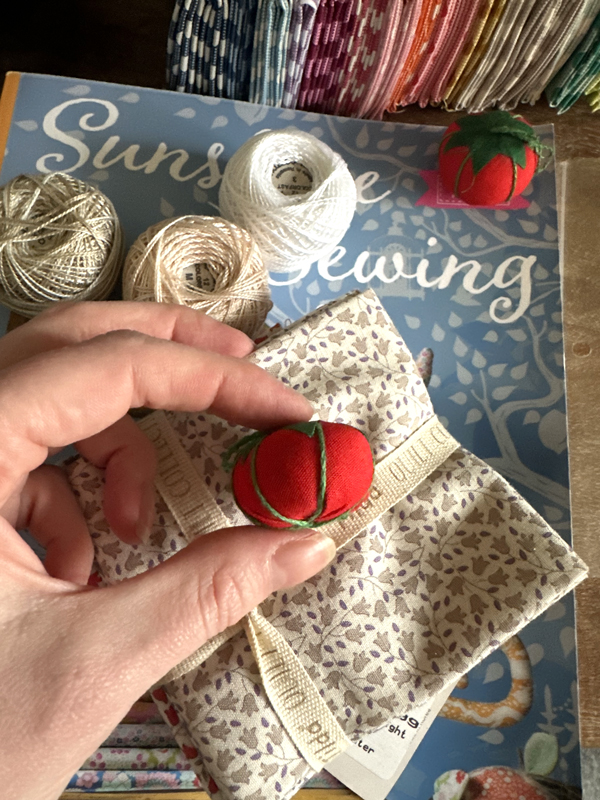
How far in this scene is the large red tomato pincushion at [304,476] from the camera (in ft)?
1.32

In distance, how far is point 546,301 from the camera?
79 cm

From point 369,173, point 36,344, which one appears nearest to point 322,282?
point 369,173

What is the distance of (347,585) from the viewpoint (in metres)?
0.51

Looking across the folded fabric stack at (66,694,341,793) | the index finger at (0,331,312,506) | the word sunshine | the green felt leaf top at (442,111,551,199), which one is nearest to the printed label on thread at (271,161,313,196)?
the word sunshine

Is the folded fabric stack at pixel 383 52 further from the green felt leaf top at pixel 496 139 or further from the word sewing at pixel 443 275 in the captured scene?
the word sewing at pixel 443 275

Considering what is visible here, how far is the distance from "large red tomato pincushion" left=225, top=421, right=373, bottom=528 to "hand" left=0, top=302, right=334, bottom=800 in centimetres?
3

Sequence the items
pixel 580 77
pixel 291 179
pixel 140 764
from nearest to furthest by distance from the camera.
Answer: pixel 140 764 → pixel 291 179 → pixel 580 77

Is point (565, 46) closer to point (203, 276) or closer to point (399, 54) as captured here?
point (399, 54)

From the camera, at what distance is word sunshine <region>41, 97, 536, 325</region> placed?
788 millimetres

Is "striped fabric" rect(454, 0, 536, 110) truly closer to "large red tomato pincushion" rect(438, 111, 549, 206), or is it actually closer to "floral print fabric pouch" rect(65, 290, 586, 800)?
"large red tomato pincushion" rect(438, 111, 549, 206)

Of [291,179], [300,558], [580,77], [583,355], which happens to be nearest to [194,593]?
Answer: [300,558]

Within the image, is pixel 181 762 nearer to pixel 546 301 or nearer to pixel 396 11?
pixel 546 301

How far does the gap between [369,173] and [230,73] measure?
0.23 meters

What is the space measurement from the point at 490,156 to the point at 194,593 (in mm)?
618
